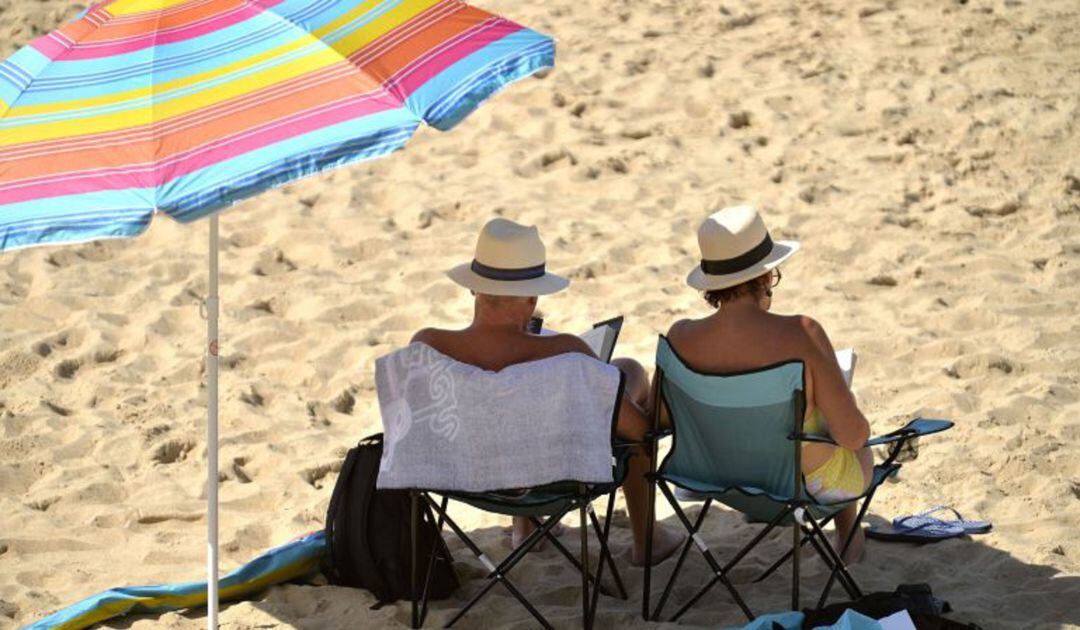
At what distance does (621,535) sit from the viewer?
4914mm

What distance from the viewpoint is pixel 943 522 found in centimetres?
472

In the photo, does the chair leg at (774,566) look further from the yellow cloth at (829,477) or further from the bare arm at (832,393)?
the bare arm at (832,393)

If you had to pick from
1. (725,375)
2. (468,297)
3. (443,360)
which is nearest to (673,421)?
(725,375)

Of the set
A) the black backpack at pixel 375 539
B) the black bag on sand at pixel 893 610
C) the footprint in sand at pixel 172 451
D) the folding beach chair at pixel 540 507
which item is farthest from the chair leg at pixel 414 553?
the footprint in sand at pixel 172 451

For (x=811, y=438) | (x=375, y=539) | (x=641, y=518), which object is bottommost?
(x=641, y=518)

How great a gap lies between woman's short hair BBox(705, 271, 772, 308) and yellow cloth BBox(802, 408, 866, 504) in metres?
0.37

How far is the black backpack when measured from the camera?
172 inches

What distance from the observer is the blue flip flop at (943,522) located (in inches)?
184

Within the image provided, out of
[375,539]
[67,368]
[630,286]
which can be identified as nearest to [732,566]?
[375,539]

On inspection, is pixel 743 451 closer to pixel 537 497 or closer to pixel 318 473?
pixel 537 497

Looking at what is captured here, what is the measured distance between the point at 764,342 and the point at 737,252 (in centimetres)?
26

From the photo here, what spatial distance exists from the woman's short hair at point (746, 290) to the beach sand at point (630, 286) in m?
0.88

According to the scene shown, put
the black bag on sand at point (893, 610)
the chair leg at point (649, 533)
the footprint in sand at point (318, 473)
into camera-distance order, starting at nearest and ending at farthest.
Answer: the black bag on sand at point (893, 610), the chair leg at point (649, 533), the footprint in sand at point (318, 473)

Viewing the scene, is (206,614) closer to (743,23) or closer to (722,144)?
(722,144)
